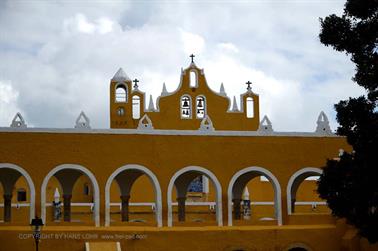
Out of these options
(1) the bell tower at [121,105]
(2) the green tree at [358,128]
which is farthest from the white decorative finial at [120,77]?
(2) the green tree at [358,128]

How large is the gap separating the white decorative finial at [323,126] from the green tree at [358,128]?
23.1 ft

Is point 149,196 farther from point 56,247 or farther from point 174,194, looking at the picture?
point 56,247

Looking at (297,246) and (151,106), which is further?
(151,106)

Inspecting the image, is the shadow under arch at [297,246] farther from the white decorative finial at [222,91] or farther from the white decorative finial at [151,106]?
the white decorative finial at [151,106]

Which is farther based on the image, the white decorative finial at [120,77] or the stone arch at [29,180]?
the white decorative finial at [120,77]

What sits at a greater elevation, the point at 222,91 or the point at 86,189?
the point at 222,91

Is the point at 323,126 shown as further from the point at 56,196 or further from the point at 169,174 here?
the point at 56,196

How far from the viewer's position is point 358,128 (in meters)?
18.2

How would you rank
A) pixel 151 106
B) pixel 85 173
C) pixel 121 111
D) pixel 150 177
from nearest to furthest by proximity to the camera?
pixel 85 173 < pixel 150 177 < pixel 151 106 < pixel 121 111

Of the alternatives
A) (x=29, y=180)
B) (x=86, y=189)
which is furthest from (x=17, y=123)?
(x=86, y=189)

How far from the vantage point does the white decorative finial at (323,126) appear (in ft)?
84.2

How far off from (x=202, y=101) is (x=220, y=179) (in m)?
7.85

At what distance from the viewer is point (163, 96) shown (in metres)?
31.5

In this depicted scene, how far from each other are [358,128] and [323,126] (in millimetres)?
7531
